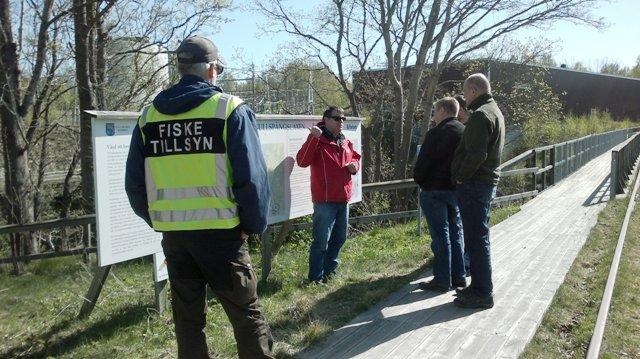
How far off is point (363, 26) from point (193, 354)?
20203 millimetres

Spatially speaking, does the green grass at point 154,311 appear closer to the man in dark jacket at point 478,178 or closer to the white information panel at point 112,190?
the white information panel at point 112,190

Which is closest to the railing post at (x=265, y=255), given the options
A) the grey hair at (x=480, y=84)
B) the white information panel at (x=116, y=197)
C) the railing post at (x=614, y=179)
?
the white information panel at (x=116, y=197)

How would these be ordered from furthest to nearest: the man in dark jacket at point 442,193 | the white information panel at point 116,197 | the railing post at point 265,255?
the railing post at point 265,255 < the man in dark jacket at point 442,193 < the white information panel at point 116,197

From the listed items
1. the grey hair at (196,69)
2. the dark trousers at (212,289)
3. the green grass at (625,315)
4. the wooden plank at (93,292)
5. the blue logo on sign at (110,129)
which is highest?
the grey hair at (196,69)

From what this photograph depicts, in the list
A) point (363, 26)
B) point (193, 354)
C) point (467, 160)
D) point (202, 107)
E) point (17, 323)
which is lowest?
point (17, 323)

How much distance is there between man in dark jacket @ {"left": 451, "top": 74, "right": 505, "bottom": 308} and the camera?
14.7 feet

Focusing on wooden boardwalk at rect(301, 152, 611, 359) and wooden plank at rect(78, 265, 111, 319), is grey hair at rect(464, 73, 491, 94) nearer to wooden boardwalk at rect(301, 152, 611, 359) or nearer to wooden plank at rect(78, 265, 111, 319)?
wooden boardwalk at rect(301, 152, 611, 359)

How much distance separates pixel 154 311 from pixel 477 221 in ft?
9.42

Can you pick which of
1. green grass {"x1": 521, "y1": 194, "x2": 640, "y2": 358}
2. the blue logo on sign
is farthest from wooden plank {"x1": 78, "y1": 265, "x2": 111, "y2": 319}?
green grass {"x1": 521, "y1": 194, "x2": 640, "y2": 358}

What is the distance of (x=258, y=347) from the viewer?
9.91 feet

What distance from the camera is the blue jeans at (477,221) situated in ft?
15.2

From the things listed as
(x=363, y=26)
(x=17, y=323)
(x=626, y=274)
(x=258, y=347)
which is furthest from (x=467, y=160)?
(x=363, y=26)

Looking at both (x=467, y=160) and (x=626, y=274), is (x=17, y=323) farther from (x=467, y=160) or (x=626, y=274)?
(x=626, y=274)

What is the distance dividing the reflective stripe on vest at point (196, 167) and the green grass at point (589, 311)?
2452mm
